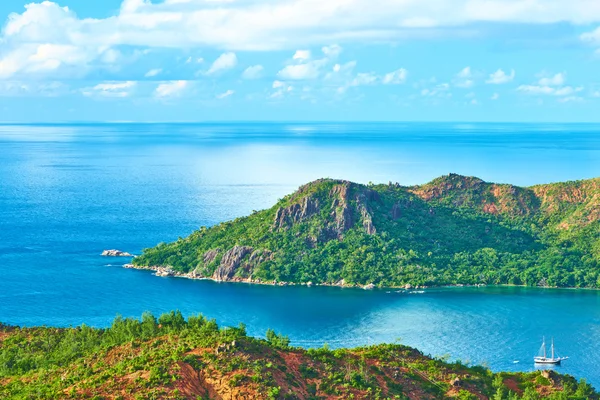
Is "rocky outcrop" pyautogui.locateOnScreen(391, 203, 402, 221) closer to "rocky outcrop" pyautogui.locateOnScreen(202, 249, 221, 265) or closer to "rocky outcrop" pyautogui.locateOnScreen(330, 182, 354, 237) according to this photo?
"rocky outcrop" pyautogui.locateOnScreen(330, 182, 354, 237)

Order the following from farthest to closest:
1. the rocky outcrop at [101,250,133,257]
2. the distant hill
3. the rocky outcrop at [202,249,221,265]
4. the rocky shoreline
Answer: the rocky outcrop at [101,250,133,257] → the rocky outcrop at [202,249,221,265] → the distant hill → the rocky shoreline

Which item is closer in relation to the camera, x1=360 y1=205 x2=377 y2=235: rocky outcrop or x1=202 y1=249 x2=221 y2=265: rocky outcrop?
x1=202 y1=249 x2=221 y2=265: rocky outcrop

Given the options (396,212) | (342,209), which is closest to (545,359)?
(342,209)

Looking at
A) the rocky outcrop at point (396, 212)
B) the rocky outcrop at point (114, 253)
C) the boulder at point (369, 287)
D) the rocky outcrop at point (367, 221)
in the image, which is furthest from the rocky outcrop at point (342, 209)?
the rocky outcrop at point (114, 253)

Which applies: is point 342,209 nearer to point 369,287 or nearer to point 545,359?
point 369,287

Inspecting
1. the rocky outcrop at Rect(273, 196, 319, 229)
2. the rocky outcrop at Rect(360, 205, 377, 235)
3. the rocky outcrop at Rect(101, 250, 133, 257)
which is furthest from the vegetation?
the rocky outcrop at Rect(101, 250, 133, 257)

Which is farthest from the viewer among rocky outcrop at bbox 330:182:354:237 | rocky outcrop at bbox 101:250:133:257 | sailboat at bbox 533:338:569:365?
rocky outcrop at bbox 101:250:133:257

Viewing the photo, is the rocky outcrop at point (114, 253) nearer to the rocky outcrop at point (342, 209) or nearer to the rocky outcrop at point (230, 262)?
the rocky outcrop at point (230, 262)
